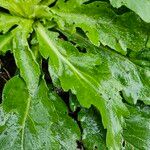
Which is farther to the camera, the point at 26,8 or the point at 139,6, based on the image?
the point at 26,8

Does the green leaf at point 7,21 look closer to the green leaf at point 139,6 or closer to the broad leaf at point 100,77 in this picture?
the broad leaf at point 100,77

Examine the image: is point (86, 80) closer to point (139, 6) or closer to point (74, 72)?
point (74, 72)

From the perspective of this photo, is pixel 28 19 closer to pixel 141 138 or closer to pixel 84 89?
pixel 84 89

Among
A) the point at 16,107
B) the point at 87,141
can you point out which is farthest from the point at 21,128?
the point at 87,141

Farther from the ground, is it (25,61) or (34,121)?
(25,61)

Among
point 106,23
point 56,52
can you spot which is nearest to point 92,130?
point 56,52

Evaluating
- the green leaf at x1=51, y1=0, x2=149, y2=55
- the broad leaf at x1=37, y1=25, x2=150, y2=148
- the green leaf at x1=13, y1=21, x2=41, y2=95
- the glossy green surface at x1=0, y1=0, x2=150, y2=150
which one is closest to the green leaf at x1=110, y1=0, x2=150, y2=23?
the glossy green surface at x1=0, y1=0, x2=150, y2=150
